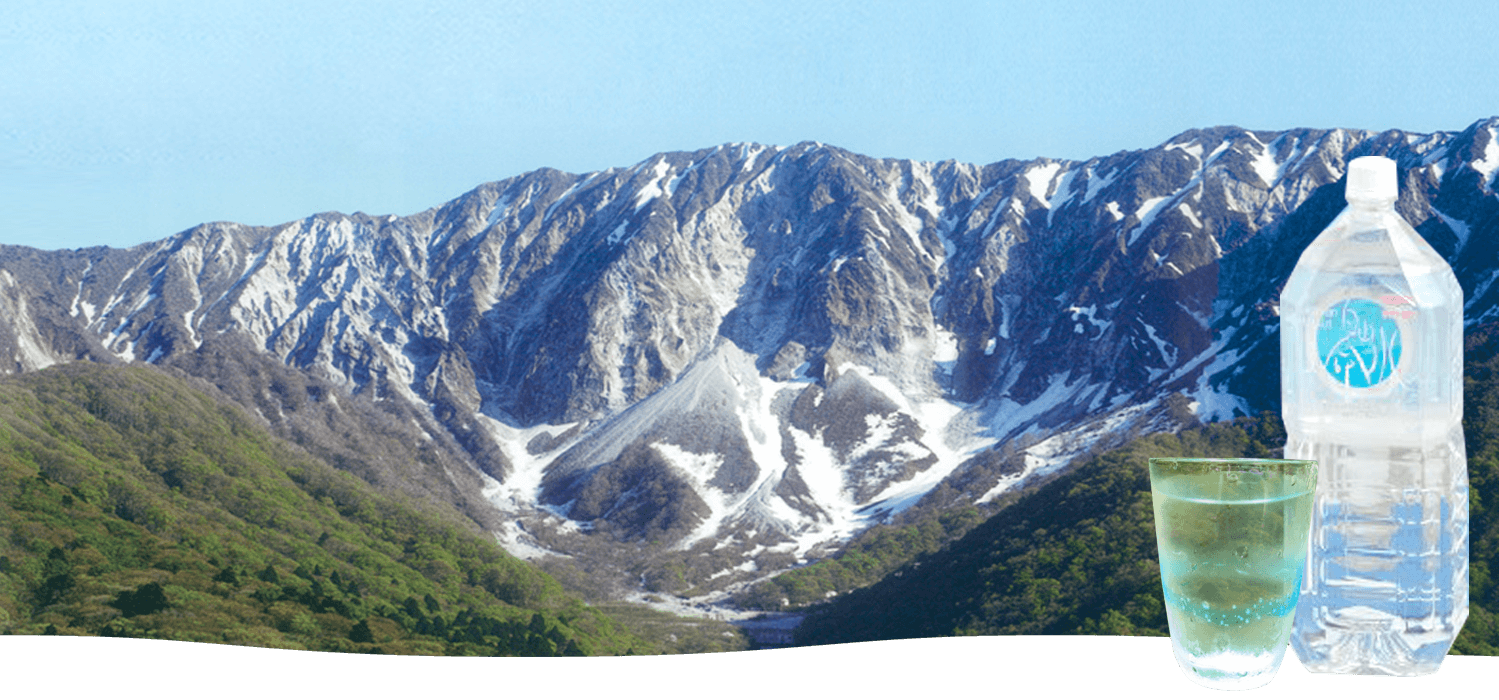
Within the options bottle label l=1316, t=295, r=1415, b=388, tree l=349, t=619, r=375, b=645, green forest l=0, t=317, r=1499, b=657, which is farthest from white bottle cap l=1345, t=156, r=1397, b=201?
tree l=349, t=619, r=375, b=645

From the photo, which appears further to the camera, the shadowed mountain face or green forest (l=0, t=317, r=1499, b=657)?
the shadowed mountain face

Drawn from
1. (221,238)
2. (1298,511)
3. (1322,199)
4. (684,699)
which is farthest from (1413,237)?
(221,238)

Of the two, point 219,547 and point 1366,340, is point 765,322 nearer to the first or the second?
point 219,547

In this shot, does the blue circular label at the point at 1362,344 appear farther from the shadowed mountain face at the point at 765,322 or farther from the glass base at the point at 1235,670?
the shadowed mountain face at the point at 765,322

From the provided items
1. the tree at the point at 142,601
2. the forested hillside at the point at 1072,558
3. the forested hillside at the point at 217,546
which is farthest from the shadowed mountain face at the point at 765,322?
the tree at the point at 142,601

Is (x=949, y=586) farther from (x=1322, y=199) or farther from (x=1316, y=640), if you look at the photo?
(x=1316, y=640)

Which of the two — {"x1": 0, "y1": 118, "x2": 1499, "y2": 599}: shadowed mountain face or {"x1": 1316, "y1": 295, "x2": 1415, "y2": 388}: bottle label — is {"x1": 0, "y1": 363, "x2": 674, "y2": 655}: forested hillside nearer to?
{"x1": 0, "y1": 118, "x2": 1499, "y2": 599}: shadowed mountain face
